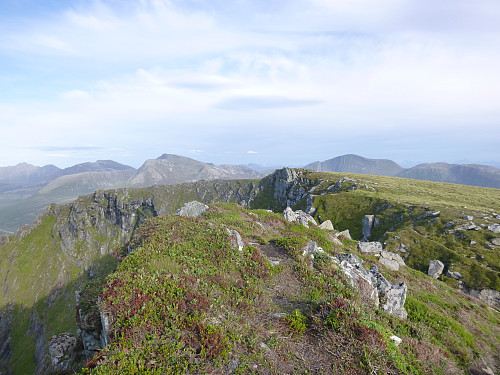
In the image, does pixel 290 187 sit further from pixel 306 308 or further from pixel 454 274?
pixel 306 308

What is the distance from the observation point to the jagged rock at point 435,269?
37.9 metres

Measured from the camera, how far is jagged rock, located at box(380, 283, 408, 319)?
52.5 feet

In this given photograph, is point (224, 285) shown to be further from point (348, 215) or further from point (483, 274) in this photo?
point (348, 215)

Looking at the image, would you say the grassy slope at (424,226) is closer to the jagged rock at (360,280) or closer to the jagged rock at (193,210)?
the jagged rock at (360,280)

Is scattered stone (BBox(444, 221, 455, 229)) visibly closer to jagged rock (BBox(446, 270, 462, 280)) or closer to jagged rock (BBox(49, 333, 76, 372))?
jagged rock (BBox(446, 270, 462, 280))

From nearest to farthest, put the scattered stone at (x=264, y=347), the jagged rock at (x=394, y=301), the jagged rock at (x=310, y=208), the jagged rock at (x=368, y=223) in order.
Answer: the scattered stone at (x=264, y=347), the jagged rock at (x=394, y=301), the jagged rock at (x=368, y=223), the jagged rock at (x=310, y=208)

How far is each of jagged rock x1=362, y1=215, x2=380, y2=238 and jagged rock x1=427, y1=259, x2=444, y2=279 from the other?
24.3 meters

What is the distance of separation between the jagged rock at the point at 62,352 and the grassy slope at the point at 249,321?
8.15m

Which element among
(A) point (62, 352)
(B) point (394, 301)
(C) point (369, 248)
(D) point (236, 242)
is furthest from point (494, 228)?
(A) point (62, 352)

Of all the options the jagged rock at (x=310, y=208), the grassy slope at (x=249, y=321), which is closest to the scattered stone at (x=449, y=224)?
the jagged rock at (x=310, y=208)

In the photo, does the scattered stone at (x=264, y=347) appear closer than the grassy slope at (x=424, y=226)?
Yes

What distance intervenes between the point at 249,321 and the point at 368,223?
63823mm

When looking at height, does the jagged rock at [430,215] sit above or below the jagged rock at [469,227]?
above

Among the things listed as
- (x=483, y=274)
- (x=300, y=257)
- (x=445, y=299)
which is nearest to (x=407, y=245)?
(x=483, y=274)
